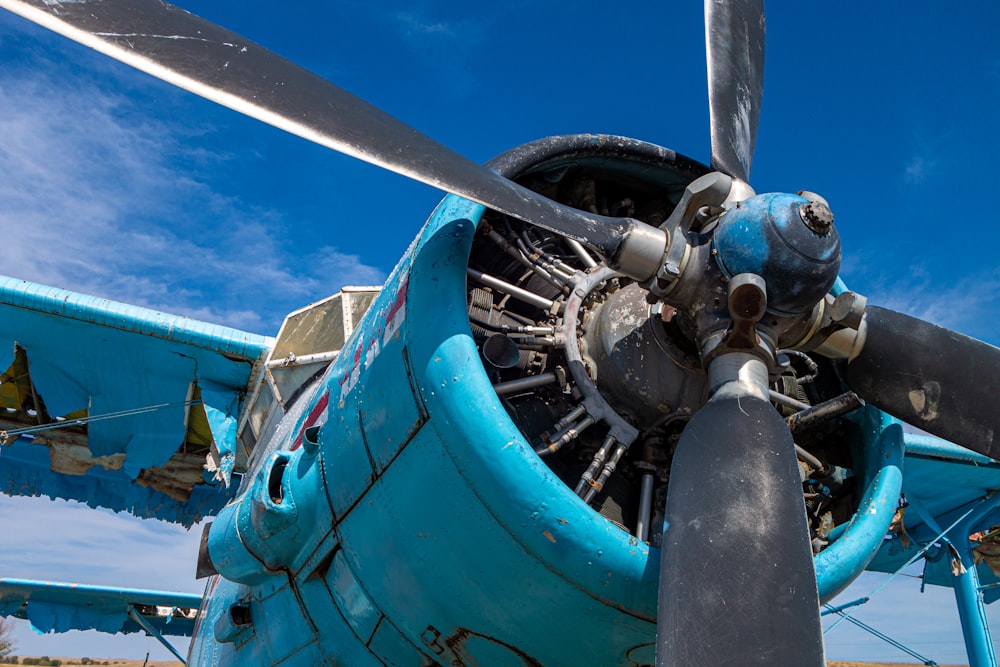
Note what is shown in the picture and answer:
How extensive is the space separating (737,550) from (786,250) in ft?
3.44

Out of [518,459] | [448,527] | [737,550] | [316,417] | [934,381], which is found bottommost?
[737,550]

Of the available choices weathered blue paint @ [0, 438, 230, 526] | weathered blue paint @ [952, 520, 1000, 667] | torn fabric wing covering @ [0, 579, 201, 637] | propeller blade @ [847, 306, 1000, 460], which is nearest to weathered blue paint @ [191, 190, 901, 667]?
propeller blade @ [847, 306, 1000, 460]

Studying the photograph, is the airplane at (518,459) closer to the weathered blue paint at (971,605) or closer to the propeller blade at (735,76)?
the propeller blade at (735,76)

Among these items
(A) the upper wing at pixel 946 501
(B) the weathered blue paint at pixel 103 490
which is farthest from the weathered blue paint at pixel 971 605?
(B) the weathered blue paint at pixel 103 490

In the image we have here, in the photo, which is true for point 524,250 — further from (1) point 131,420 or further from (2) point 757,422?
(1) point 131,420

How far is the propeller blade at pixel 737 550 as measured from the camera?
2256mm

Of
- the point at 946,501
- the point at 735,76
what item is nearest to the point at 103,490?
the point at 735,76

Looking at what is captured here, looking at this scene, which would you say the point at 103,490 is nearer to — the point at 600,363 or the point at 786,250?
the point at 600,363

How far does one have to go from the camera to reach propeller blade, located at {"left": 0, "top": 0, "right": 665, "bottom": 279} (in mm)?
2332

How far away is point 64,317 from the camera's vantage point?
273 inches

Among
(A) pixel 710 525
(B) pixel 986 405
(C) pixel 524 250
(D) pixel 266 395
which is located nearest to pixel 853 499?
(B) pixel 986 405

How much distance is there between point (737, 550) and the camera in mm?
2418

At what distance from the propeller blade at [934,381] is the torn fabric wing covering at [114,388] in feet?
16.3

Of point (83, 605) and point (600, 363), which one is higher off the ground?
point (83, 605)
